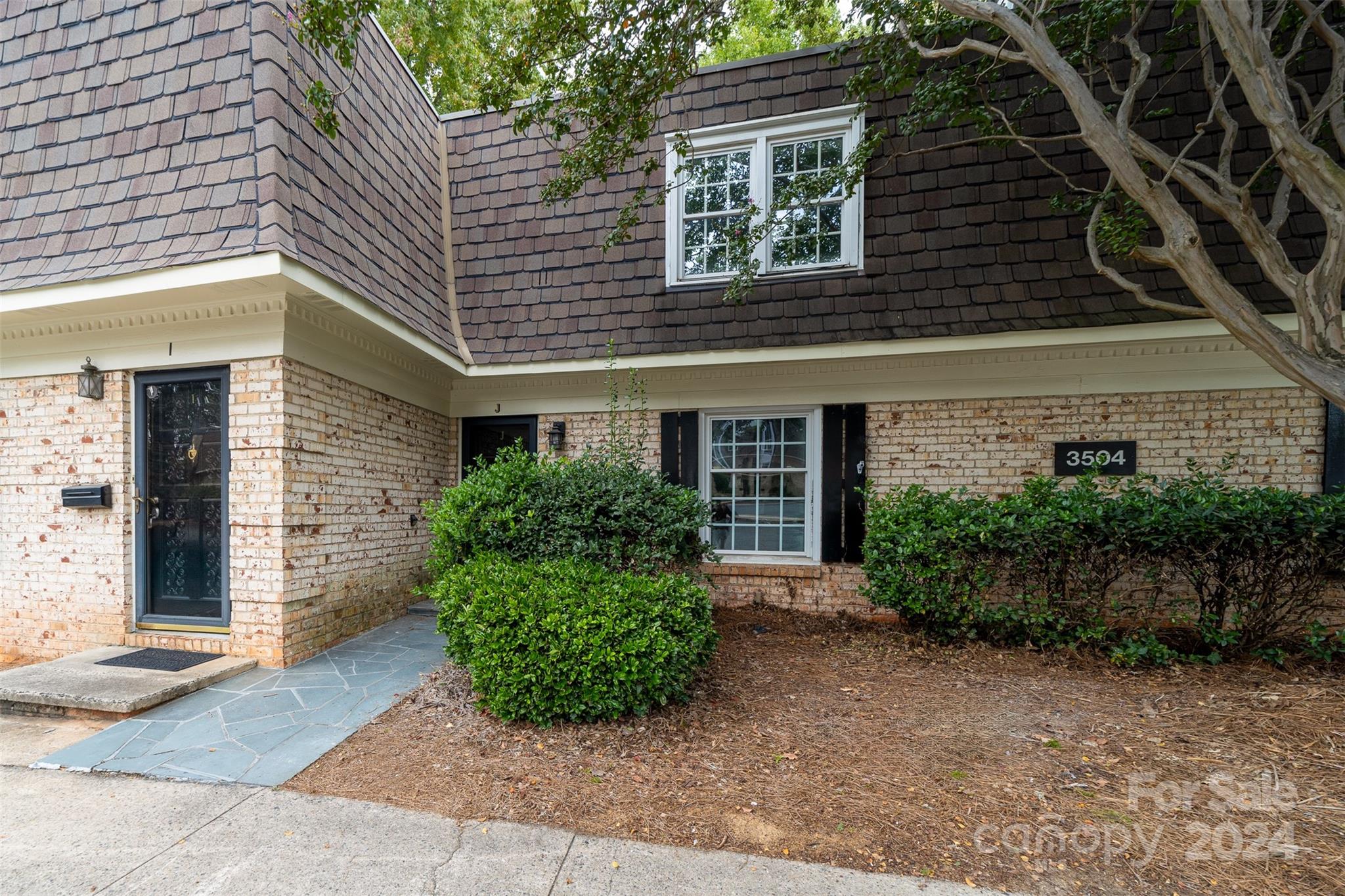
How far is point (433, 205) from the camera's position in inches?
258

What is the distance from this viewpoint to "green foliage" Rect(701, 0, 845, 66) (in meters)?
5.15

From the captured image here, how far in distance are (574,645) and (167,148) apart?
16.1ft

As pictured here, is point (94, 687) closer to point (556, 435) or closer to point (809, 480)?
point (556, 435)

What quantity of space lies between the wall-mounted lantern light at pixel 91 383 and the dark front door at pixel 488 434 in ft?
10.1

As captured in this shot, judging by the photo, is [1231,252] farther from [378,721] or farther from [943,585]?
[378,721]

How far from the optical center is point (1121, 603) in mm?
4262

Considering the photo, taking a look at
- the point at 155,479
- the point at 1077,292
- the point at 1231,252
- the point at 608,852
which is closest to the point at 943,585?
the point at 1077,292

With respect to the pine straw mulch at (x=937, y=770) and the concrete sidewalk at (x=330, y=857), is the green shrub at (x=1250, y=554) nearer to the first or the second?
the pine straw mulch at (x=937, y=770)

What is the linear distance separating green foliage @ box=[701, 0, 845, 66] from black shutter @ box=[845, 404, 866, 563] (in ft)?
12.1

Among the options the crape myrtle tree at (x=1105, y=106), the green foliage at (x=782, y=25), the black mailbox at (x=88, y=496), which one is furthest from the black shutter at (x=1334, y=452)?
the black mailbox at (x=88, y=496)

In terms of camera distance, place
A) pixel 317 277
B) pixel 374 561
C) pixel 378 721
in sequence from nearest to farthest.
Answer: pixel 378 721 < pixel 317 277 < pixel 374 561

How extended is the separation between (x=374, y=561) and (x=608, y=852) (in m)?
3.96

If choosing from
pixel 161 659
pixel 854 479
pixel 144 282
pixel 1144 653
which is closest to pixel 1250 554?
pixel 1144 653

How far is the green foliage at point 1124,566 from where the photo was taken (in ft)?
13.1
